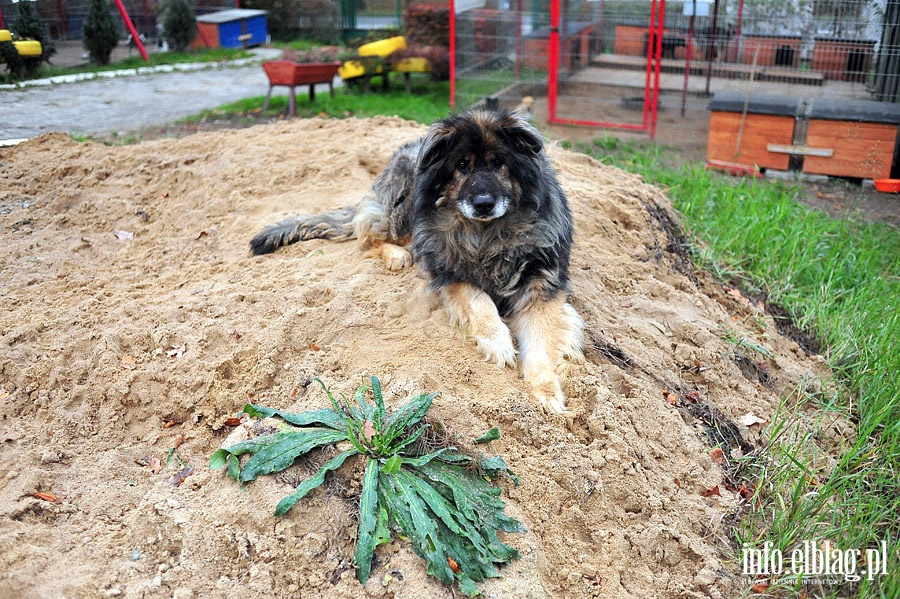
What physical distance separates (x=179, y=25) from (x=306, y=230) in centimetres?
1274

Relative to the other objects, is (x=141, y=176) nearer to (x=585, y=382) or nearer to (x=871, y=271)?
(x=585, y=382)

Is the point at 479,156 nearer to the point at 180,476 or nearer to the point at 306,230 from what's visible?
the point at 306,230

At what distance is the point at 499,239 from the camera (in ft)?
13.9

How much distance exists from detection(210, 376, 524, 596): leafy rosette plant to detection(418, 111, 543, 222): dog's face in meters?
1.30

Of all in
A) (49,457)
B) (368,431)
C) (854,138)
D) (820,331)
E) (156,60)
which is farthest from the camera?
(156,60)

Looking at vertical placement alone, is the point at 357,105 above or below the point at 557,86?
below

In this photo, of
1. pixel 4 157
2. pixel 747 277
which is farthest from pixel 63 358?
pixel 747 277

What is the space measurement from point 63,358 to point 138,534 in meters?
1.58

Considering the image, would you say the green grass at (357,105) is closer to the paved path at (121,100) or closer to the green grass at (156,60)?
the paved path at (121,100)

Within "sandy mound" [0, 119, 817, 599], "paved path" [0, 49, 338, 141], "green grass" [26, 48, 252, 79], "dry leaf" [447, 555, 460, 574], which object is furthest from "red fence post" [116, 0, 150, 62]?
"dry leaf" [447, 555, 460, 574]

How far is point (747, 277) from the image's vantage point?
5977 mm

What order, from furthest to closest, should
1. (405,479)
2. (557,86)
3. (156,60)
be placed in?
1. (156,60)
2. (557,86)
3. (405,479)

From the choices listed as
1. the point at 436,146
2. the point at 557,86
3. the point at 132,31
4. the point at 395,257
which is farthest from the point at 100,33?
the point at 436,146

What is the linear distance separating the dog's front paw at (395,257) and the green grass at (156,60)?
4364mm
